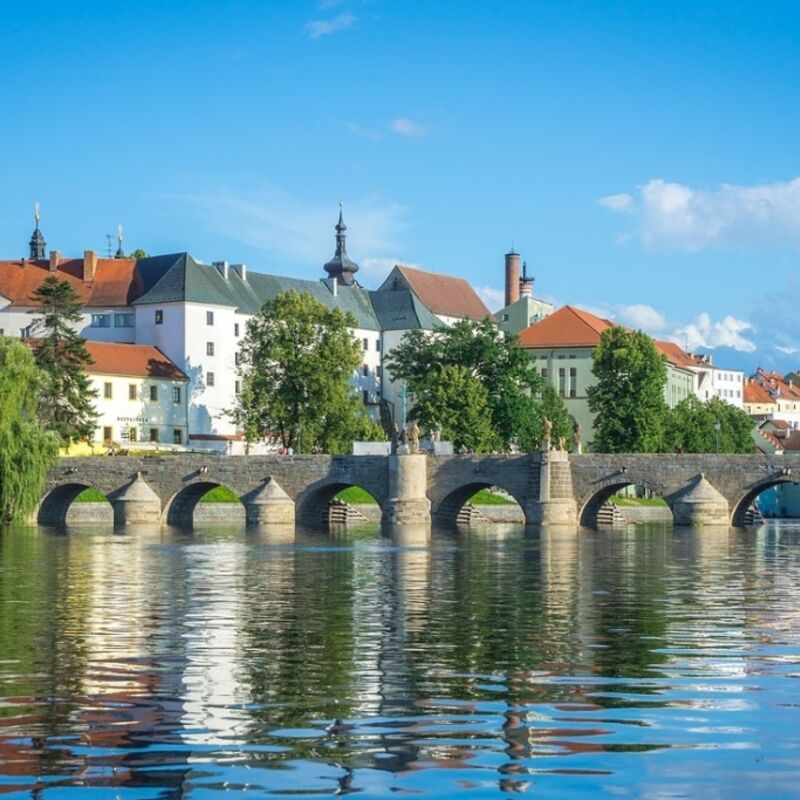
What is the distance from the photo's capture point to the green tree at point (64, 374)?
9600 cm

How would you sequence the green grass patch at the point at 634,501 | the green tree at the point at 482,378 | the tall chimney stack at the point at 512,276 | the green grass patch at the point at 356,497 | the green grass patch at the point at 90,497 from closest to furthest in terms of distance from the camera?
1. the green grass patch at the point at 90,497
2. the green grass patch at the point at 356,497
3. the green tree at the point at 482,378
4. the green grass patch at the point at 634,501
5. the tall chimney stack at the point at 512,276

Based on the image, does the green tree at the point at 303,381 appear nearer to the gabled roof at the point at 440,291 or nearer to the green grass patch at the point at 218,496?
the green grass patch at the point at 218,496

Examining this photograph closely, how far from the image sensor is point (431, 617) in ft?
102

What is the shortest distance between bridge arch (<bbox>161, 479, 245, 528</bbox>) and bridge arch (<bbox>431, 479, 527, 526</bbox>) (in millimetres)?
9974

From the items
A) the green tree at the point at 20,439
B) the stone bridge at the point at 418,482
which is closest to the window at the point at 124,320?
the stone bridge at the point at 418,482

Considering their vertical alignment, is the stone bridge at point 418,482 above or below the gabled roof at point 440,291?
below

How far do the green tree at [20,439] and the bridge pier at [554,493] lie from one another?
2185 centimetres

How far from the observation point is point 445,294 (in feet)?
476

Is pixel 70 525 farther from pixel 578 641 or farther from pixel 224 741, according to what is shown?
pixel 224 741

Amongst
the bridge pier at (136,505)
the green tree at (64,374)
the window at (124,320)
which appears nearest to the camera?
the bridge pier at (136,505)

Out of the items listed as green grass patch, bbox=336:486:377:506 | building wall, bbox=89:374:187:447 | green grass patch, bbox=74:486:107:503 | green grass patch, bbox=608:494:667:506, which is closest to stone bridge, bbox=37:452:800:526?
green grass patch, bbox=74:486:107:503

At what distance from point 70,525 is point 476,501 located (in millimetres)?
27842

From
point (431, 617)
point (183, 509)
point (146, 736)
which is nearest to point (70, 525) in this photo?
point (183, 509)

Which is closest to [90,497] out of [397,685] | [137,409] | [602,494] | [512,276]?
[137,409]
